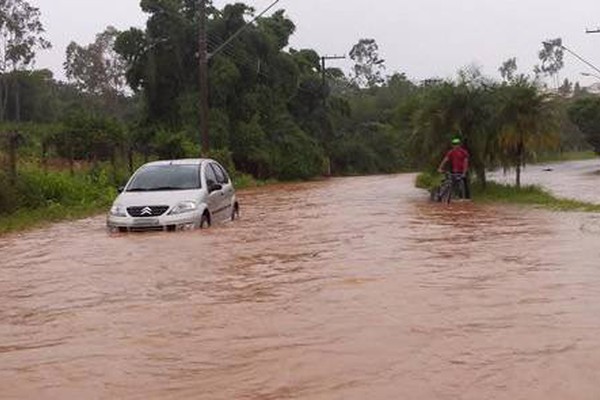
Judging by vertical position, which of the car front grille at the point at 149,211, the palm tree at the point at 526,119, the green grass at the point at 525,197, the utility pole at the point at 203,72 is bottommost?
the green grass at the point at 525,197

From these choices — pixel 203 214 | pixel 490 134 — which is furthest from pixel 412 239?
pixel 490 134

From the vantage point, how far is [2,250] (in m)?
14.1

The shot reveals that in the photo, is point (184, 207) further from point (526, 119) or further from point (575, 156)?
point (575, 156)

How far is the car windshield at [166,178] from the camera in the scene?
15.5m

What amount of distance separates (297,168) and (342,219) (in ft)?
105

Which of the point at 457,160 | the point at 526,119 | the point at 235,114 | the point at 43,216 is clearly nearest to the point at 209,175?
the point at 43,216

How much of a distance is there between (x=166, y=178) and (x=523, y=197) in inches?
494

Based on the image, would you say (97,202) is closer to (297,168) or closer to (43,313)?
(43,313)

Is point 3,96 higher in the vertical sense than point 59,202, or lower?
higher

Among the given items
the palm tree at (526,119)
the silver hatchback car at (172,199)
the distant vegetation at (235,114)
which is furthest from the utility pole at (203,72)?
the silver hatchback car at (172,199)

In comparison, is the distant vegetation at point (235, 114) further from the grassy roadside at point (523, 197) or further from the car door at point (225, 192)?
the car door at point (225, 192)

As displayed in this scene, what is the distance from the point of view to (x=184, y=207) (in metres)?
14.7

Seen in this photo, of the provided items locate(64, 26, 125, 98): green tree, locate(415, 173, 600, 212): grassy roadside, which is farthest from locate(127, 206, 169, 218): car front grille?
locate(64, 26, 125, 98): green tree

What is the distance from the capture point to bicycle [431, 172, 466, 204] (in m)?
22.9
